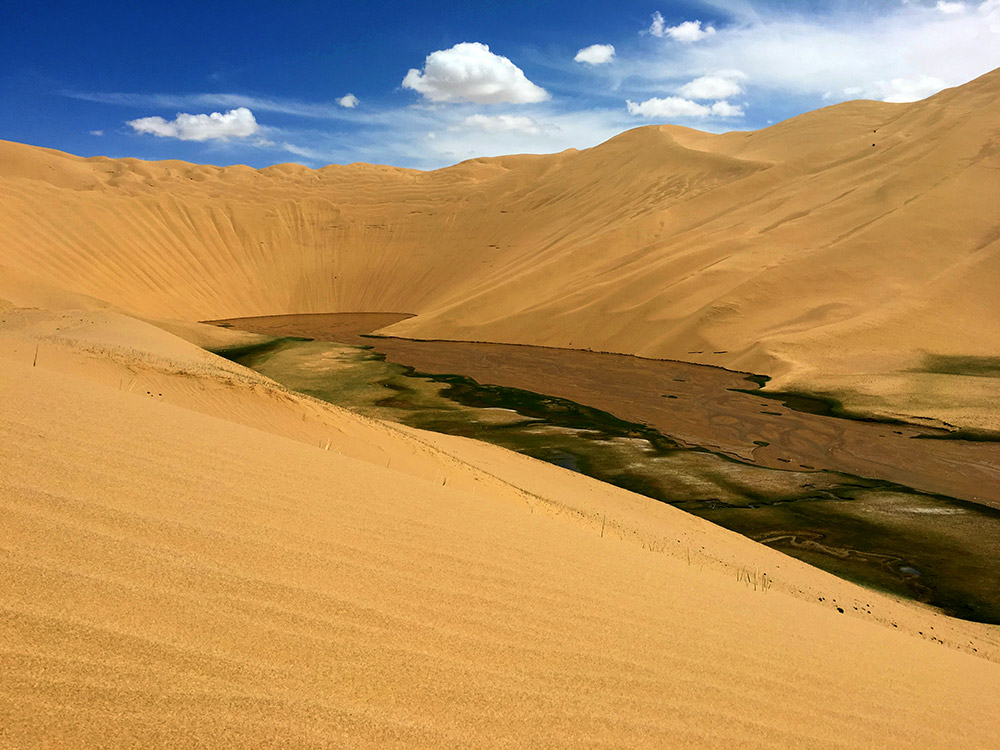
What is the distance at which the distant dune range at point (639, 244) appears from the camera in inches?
1064

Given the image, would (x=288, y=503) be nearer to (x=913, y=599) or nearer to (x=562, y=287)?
(x=913, y=599)

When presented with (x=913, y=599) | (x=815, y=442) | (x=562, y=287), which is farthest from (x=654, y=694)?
(x=562, y=287)

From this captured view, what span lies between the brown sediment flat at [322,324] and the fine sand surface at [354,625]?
32.7 meters

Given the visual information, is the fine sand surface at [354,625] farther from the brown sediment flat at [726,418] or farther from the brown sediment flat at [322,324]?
the brown sediment flat at [322,324]

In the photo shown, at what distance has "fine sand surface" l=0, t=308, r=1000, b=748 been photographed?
1.89 m

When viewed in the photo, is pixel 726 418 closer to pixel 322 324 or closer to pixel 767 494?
pixel 767 494

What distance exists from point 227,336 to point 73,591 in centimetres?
3267

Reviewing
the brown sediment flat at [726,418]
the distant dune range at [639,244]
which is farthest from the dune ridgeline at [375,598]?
the distant dune range at [639,244]

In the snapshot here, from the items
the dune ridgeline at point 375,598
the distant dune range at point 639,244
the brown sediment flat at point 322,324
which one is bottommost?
the dune ridgeline at point 375,598

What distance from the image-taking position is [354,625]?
248 cm

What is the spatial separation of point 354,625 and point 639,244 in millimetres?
43007

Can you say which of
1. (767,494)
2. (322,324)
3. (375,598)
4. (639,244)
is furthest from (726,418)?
(322,324)

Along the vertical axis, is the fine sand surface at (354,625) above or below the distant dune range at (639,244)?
below

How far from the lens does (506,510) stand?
5375 millimetres
